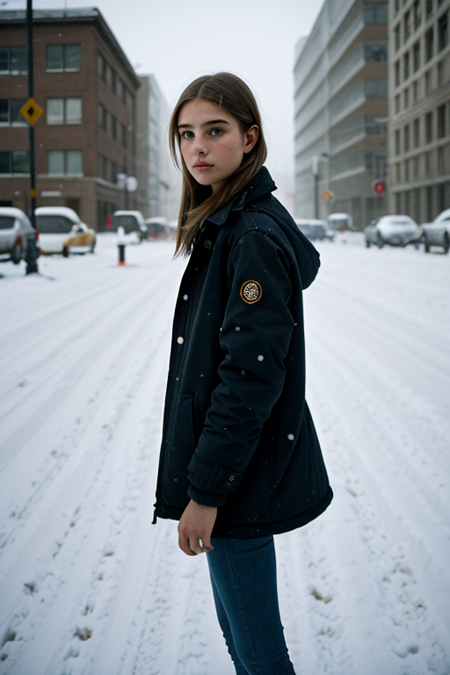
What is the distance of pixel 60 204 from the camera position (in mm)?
13672

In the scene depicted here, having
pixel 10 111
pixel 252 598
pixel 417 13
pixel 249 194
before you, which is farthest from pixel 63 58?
pixel 417 13

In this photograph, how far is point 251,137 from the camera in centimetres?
138

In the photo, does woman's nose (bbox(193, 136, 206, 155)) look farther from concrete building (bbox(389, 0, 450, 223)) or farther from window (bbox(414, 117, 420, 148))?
window (bbox(414, 117, 420, 148))

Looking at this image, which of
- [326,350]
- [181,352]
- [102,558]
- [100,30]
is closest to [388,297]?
[326,350]

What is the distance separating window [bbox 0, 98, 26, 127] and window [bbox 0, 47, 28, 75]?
10.3 inches

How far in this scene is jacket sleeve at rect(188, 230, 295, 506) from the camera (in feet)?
3.70

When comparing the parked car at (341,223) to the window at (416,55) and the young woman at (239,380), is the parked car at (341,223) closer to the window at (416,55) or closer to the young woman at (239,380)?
the window at (416,55)

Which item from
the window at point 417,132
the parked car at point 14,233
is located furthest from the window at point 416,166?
the parked car at point 14,233

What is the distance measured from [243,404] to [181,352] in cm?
31

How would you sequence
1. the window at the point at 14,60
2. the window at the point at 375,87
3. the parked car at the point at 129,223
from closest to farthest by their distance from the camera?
the window at the point at 14,60, the parked car at the point at 129,223, the window at the point at 375,87

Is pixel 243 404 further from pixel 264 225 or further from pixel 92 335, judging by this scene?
pixel 92 335

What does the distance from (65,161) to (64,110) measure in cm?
547

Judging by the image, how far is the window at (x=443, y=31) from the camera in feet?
87.6

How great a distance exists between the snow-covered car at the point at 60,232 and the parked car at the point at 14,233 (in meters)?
8.83
